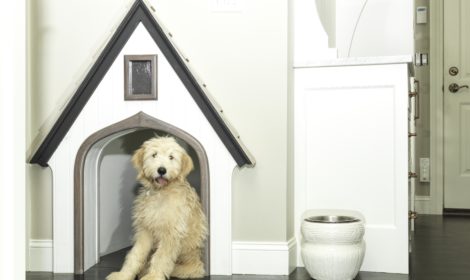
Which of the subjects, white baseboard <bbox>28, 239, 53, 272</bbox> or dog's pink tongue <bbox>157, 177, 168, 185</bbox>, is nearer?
dog's pink tongue <bbox>157, 177, 168, 185</bbox>

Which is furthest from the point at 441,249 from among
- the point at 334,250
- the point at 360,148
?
the point at 334,250

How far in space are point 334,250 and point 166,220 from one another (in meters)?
0.65

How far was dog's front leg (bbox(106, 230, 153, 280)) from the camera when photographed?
218 centimetres

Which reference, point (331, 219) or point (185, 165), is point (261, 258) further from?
point (185, 165)

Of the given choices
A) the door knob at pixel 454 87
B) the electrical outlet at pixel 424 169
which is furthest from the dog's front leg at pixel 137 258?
the door knob at pixel 454 87

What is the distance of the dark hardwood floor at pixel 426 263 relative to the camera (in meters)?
2.29

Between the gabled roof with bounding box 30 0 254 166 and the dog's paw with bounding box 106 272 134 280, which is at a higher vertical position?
the gabled roof with bounding box 30 0 254 166

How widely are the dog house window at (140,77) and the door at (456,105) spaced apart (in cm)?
297

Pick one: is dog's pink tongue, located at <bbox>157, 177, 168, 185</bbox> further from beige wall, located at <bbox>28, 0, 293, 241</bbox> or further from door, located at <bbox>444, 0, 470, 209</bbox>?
door, located at <bbox>444, 0, 470, 209</bbox>

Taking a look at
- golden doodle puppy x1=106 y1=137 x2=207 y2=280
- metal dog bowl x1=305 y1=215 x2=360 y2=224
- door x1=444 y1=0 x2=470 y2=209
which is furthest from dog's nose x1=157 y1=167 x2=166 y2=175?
door x1=444 y1=0 x2=470 y2=209

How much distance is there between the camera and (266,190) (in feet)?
7.69

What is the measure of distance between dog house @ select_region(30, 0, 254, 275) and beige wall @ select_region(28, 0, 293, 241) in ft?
0.24

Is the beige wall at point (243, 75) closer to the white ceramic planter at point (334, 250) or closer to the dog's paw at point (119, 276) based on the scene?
the white ceramic planter at point (334, 250)

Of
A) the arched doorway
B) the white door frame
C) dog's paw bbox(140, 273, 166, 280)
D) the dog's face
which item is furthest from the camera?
the white door frame
